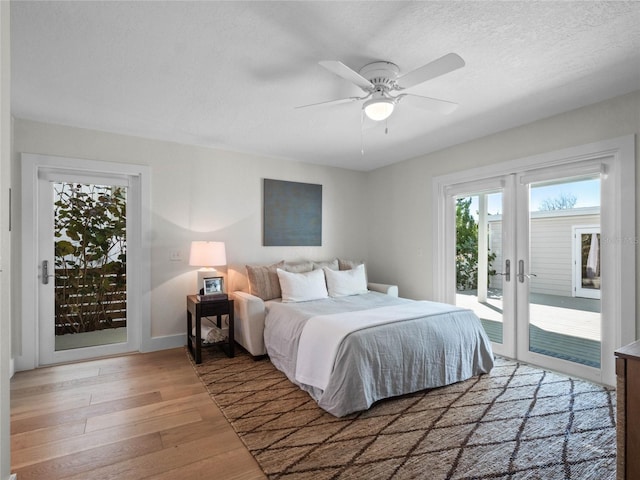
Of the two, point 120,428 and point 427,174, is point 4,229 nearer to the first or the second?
point 120,428

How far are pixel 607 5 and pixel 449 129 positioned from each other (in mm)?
1770

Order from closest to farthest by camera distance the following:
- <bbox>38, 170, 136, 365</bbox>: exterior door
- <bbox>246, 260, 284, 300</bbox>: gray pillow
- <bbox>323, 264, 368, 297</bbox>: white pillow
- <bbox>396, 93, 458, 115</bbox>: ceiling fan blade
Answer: <bbox>396, 93, 458, 115</bbox>: ceiling fan blade, <bbox>38, 170, 136, 365</bbox>: exterior door, <bbox>246, 260, 284, 300</bbox>: gray pillow, <bbox>323, 264, 368, 297</bbox>: white pillow

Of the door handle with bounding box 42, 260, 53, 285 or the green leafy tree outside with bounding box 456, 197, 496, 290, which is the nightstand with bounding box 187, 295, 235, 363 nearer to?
the door handle with bounding box 42, 260, 53, 285

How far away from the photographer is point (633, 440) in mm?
1352

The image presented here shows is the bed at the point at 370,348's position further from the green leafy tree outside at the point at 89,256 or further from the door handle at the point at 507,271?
the green leafy tree outside at the point at 89,256

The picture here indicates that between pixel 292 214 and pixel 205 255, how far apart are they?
1478mm

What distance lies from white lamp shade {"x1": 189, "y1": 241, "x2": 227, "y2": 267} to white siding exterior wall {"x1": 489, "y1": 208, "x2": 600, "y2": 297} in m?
3.16

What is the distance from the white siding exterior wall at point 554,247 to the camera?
3.05 m

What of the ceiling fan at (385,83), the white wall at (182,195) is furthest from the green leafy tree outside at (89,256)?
the ceiling fan at (385,83)

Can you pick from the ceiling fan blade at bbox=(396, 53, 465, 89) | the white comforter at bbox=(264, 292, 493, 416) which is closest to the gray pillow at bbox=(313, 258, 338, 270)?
the white comforter at bbox=(264, 292, 493, 416)

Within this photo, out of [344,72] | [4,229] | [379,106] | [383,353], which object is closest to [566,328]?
[383,353]

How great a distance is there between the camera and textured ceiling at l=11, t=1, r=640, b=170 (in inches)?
68.4

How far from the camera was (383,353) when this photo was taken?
8.13 feet

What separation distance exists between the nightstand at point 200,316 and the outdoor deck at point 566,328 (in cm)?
312
